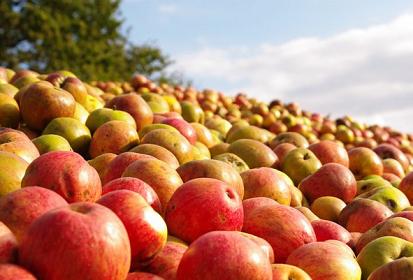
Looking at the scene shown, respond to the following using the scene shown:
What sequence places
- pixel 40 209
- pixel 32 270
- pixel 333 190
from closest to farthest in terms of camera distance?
pixel 32 270
pixel 40 209
pixel 333 190

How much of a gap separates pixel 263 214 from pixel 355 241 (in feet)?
2.77

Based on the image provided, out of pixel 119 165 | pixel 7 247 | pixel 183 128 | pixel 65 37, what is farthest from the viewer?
pixel 65 37

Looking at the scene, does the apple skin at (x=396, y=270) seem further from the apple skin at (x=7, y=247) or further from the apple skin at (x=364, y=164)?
the apple skin at (x=364, y=164)

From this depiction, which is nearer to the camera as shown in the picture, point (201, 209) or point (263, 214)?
point (201, 209)

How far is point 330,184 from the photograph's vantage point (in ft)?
15.6

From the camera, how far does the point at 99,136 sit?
436cm

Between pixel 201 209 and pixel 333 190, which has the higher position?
pixel 201 209

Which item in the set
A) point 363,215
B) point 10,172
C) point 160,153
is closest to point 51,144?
point 160,153

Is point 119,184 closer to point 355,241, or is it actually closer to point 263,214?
point 263,214

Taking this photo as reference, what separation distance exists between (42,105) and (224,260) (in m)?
2.88

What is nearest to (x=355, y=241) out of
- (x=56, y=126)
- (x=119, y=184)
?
(x=119, y=184)

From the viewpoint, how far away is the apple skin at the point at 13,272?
1.80 m

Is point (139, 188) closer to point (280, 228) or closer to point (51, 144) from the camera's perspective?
point (280, 228)

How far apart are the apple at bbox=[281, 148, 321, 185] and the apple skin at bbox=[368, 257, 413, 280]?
2.39 meters
